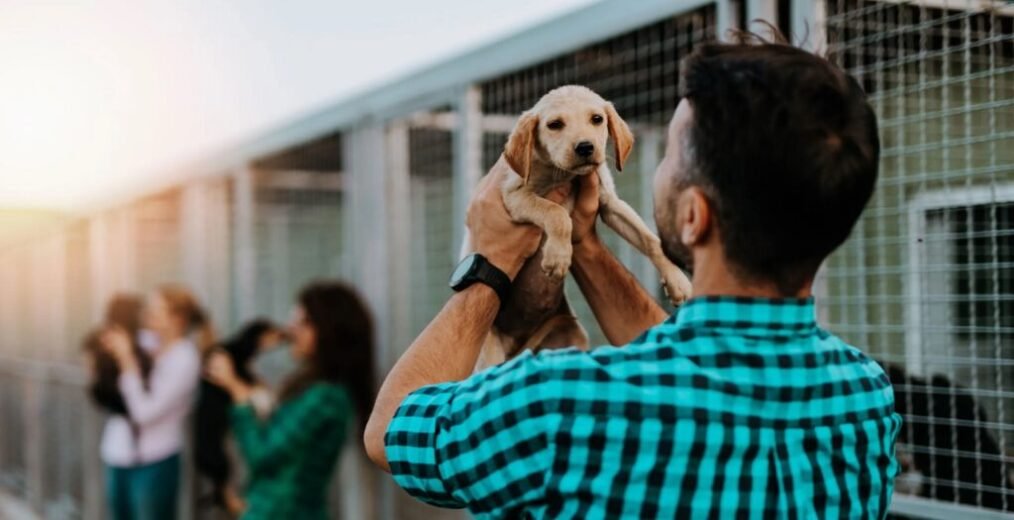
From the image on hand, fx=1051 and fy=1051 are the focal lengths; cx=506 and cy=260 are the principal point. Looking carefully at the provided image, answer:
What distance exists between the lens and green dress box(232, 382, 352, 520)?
3541mm

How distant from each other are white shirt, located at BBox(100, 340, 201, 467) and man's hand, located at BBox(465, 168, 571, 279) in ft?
13.0

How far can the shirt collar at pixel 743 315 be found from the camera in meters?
0.98

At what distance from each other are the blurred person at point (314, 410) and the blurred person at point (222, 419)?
0.64m

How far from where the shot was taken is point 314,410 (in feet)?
11.6

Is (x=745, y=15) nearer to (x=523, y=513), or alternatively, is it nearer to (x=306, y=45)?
(x=523, y=513)

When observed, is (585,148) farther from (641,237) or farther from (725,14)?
(725,14)

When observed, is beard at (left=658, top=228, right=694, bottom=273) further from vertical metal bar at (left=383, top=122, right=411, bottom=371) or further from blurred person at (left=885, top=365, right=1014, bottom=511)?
vertical metal bar at (left=383, top=122, right=411, bottom=371)

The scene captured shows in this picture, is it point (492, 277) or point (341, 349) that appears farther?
point (341, 349)

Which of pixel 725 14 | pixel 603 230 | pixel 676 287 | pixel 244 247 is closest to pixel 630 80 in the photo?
pixel 725 14

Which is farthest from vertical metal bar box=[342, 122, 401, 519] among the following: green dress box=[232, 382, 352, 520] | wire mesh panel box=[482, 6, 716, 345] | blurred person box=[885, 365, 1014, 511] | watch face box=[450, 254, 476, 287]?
watch face box=[450, 254, 476, 287]

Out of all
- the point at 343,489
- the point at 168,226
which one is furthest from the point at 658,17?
the point at 168,226

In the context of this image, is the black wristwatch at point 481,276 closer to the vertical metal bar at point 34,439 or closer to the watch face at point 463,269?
the watch face at point 463,269

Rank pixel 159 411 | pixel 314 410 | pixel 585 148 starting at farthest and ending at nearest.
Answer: pixel 159 411 → pixel 314 410 → pixel 585 148

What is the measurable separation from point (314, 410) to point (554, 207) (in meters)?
2.69
